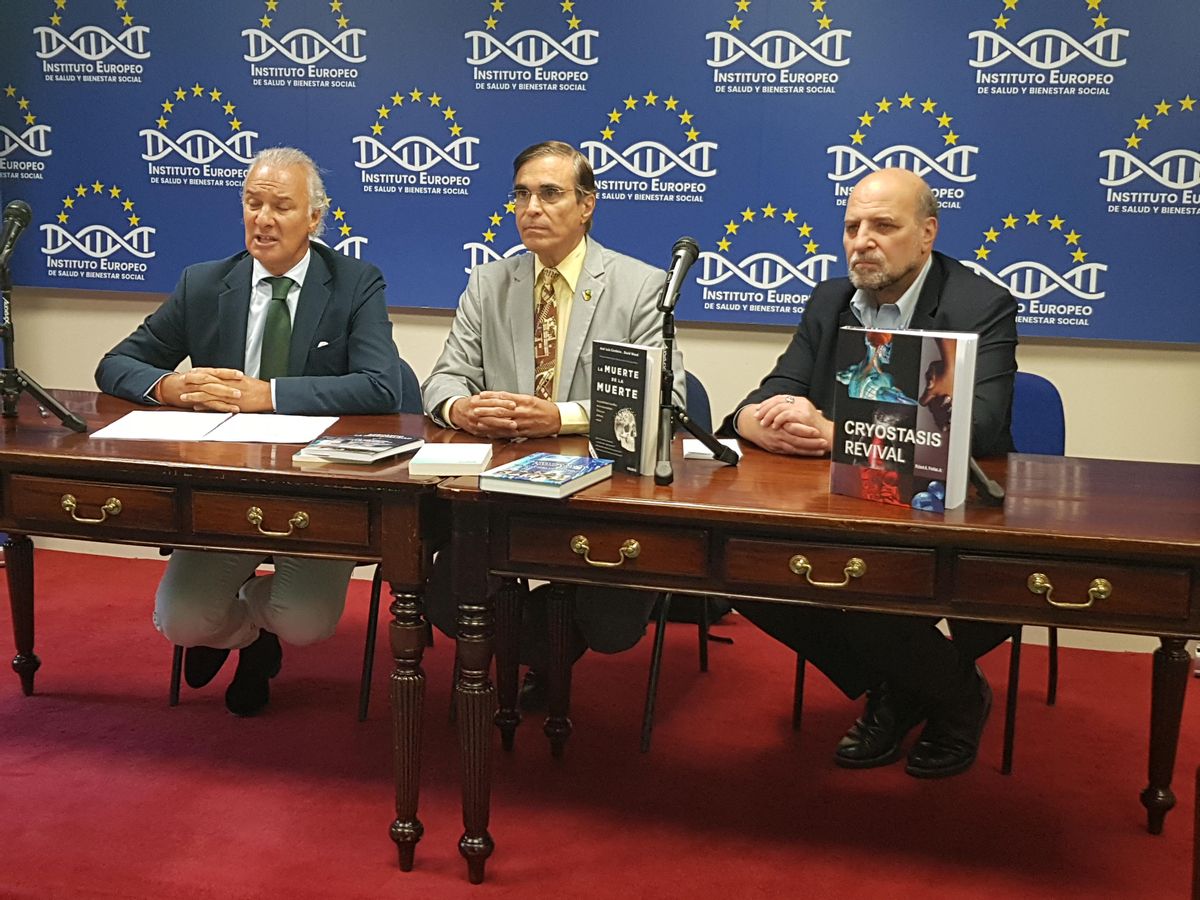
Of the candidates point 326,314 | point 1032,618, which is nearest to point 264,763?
point 326,314

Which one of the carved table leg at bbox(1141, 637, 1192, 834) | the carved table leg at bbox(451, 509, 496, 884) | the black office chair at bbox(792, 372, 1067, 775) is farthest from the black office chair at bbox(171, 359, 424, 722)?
the carved table leg at bbox(1141, 637, 1192, 834)

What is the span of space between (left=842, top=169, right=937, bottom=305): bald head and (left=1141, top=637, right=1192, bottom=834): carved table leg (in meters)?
1.01

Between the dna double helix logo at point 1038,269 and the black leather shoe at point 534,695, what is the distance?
1.88 meters

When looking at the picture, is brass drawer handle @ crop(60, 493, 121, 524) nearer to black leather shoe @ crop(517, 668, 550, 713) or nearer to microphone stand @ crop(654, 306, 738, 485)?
microphone stand @ crop(654, 306, 738, 485)

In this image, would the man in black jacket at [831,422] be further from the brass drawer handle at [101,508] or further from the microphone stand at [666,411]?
the brass drawer handle at [101,508]

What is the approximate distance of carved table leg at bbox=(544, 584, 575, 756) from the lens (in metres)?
3.07

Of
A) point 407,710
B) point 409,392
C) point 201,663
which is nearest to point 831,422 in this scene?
point 407,710

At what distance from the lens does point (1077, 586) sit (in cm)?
212

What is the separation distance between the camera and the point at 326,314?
3.27 metres

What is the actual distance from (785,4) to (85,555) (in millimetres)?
3313

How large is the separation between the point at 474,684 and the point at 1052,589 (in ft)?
3.50

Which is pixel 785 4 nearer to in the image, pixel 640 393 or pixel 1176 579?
pixel 640 393

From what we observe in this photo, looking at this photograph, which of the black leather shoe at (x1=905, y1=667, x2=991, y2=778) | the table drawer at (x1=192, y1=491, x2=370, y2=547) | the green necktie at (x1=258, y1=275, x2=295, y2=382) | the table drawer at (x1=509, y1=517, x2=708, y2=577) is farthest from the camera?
the green necktie at (x1=258, y1=275, x2=295, y2=382)

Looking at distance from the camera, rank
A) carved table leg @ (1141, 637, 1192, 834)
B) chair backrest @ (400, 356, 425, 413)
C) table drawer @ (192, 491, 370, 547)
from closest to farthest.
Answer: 1. table drawer @ (192, 491, 370, 547)
2. carved table leg @ (1141, 637, 1192, 834)
3. chair backrest @ (400, 356, 425, 413)
